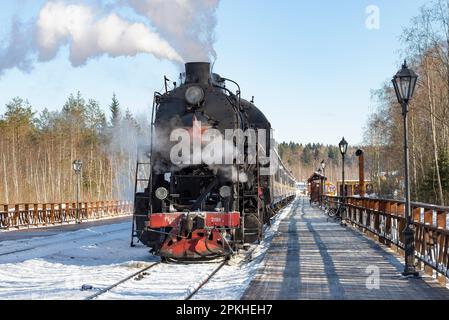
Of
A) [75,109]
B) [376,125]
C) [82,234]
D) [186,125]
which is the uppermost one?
[75,109]

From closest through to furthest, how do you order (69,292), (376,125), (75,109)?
(69,292) < (376,125) < (75,109)

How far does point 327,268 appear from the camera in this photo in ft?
38.3

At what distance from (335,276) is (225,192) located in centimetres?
318

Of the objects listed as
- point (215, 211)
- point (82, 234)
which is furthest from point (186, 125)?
point (82, 234)

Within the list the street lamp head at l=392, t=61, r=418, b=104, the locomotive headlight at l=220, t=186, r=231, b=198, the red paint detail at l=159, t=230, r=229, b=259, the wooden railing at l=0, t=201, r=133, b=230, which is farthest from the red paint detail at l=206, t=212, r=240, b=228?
the wooden railing at l=0, t=201, r=133, b=230

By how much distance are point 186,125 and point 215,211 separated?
1.92 meters

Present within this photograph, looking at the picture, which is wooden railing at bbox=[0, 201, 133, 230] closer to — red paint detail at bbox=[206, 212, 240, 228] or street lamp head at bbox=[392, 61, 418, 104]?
red paint detail at bbox=[206, 212, 240, 228]

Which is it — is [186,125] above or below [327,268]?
above

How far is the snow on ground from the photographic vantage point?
9266 millimetres

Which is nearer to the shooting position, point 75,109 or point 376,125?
point 376,125

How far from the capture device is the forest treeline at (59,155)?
218 feet

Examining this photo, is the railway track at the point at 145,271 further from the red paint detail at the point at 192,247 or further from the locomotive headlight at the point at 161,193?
the locomotive headlight at the point at 161,193

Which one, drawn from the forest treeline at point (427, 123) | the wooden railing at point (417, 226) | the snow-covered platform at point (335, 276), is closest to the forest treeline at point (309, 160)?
the forest treeline at point (427, 123)
